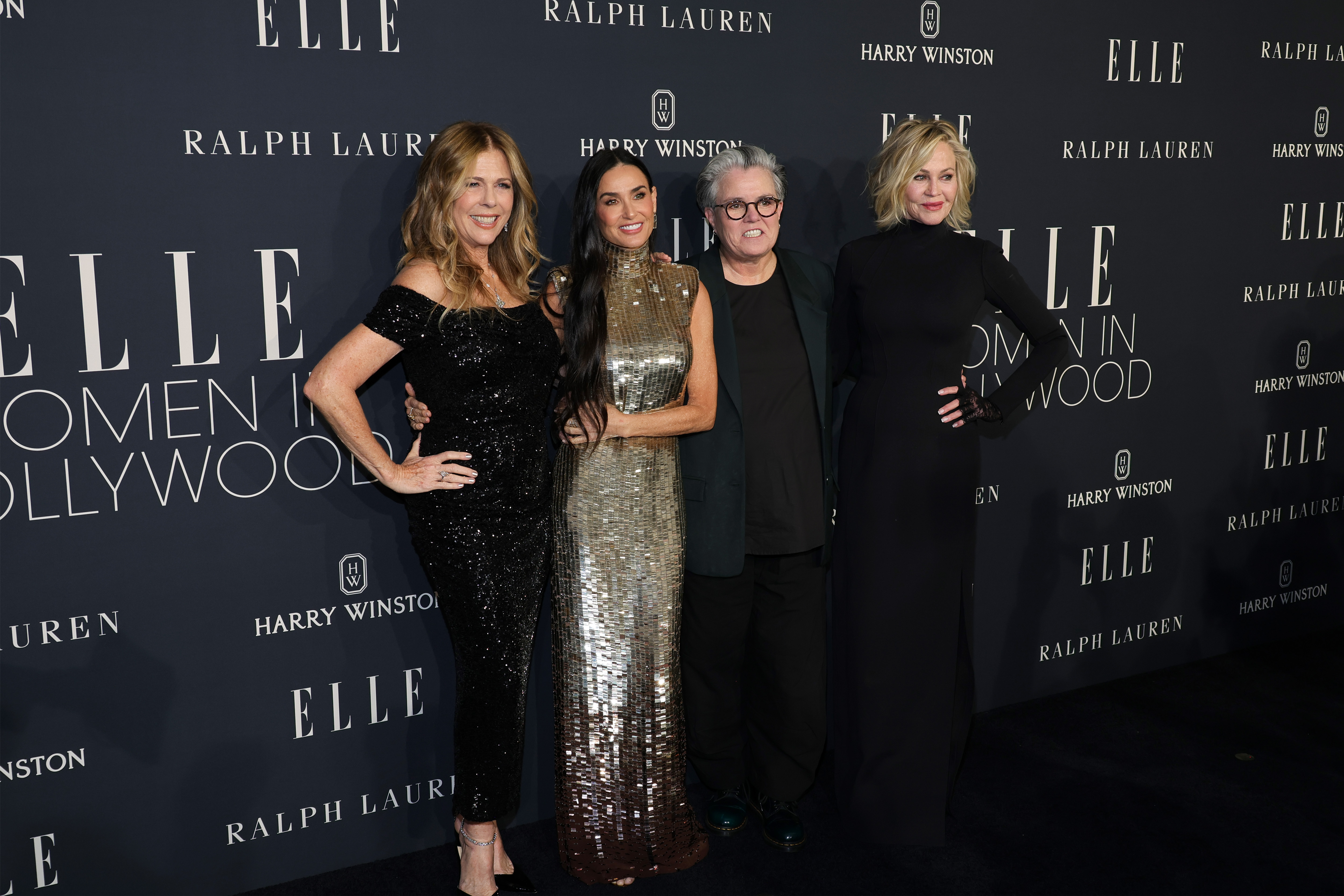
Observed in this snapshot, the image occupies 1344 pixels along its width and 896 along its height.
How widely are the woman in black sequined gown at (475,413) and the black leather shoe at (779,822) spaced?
75 centimetres

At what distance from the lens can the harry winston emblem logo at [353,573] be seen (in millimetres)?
2729

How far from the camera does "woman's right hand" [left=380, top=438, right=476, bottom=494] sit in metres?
2.41

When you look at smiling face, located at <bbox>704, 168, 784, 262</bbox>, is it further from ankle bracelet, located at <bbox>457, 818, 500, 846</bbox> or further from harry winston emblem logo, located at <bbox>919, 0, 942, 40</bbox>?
ankle bracelet, located at <bbox>457, 818, 500, 846</bbox>

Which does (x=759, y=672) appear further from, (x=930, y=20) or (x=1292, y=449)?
(x=1292, y=449)

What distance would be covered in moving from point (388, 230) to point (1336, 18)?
3.61 m

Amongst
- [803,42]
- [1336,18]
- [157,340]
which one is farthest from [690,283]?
[1336,18]

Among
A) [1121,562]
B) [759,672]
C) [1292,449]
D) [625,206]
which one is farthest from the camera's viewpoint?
[1292,449]

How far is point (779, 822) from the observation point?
2.92 m

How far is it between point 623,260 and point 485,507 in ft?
2.23

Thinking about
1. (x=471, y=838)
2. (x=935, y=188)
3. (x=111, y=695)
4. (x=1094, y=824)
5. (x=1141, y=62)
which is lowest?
(x=1094, y=824)

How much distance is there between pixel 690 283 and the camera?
8.67ft

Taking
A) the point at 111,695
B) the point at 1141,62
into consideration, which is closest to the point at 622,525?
the point at 111,695

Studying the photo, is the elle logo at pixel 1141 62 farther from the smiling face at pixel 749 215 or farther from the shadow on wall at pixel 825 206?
the smiling face at pixel 749 215

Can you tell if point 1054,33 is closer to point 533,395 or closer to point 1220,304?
point 1220,304
